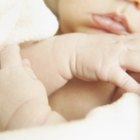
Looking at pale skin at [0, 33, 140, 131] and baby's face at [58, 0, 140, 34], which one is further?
baby's face at [58, 0, 140, 34]

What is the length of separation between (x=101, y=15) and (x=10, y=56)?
0.17 m

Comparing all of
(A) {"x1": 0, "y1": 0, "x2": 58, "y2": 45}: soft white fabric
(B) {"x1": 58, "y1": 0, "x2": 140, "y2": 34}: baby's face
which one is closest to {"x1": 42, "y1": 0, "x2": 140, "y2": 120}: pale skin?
(B) {"x1": 58, "y1": 0, "x2": 140, "y2": 34}: baby's face

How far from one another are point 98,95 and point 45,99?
0.30ft

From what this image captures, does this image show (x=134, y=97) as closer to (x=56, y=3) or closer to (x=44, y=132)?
(x=44, y=132)

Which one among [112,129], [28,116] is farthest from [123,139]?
[28,116]

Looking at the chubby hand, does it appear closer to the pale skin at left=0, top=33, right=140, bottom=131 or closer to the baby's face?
the pale skin at left=0, top=33, right=140, bottom=131

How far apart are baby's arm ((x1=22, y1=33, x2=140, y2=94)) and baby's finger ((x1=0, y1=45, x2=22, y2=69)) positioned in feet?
0.10

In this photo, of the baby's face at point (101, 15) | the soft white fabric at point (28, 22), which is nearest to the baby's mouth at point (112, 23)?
the baby's face at point (101, 15)

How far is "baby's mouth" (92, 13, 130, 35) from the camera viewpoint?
2.15 ft

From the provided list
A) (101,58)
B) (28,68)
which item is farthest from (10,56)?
(101,58)

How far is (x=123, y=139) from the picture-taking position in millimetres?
446

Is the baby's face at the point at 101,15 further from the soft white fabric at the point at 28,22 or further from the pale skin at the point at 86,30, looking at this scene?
the soft white fabric at the point at 28,22

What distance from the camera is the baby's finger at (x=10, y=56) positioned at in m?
0.59

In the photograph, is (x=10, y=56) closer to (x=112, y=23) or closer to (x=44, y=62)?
(x=44, y=62)
